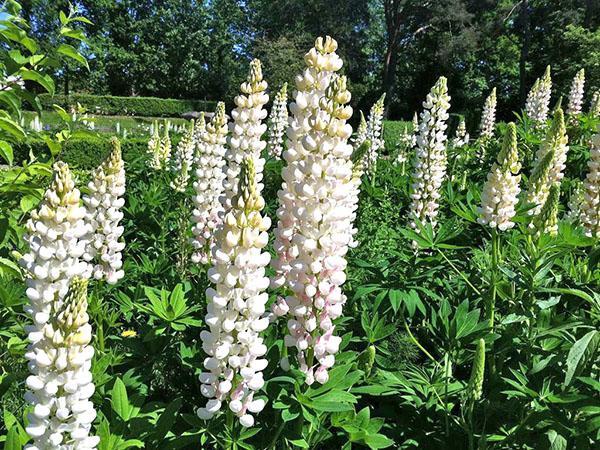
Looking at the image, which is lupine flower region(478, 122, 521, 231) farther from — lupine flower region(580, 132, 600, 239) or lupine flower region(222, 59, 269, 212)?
lupine flower region(222, 59, 269, 212)

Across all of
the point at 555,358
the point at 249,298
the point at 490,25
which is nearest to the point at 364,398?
the point at 555,358

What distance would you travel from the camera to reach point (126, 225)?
469 cm

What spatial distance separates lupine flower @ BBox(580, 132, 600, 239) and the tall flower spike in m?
2.08

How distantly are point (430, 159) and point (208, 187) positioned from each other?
5.69ft

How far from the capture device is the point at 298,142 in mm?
1925

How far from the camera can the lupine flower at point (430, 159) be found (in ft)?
13.6

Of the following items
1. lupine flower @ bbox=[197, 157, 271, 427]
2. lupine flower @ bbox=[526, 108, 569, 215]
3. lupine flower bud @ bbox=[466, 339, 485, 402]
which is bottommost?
lupine flower bud @ bbox=[466, 339, 485, 402]

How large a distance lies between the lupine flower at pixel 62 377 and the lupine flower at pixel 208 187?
1925 mm

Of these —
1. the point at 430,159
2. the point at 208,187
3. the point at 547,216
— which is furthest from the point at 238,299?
the point at 430,159

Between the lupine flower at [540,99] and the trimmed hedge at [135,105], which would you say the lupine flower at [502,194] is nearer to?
the lupine flower at [540,99]

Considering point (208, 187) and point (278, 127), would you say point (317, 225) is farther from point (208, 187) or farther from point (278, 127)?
point (278, 127)

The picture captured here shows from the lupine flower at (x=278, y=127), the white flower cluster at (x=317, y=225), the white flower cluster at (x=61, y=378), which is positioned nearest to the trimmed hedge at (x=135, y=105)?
the lupine flower at (x=278, y=127)

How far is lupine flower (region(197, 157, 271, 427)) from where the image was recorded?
162 cm

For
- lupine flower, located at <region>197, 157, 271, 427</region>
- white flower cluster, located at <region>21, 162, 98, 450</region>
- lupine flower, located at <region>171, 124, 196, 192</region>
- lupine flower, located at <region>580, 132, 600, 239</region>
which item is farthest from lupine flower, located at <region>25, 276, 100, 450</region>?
lupine flower, located at <region>171, 124, 196, 192</region>
